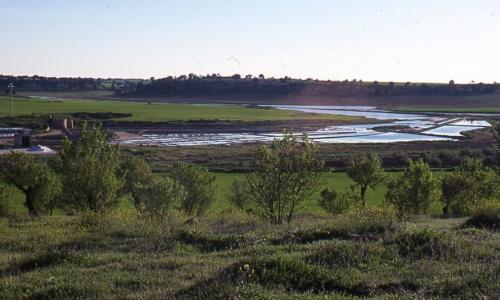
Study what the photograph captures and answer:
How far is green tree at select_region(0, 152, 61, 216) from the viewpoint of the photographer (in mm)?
27906

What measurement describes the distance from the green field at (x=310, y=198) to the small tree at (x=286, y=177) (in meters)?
6.95

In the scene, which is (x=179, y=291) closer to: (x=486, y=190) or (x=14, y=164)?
(x=14, y=164)

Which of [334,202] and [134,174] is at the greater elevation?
[134,174]

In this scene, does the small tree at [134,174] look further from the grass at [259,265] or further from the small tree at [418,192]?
the grass at [259,265]

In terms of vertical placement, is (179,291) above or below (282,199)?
above

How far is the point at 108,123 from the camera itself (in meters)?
95.7

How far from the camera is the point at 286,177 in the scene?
23188 mm

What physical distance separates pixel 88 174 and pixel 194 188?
768 cm

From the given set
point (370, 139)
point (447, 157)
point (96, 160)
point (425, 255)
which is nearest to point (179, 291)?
point (425, 255)

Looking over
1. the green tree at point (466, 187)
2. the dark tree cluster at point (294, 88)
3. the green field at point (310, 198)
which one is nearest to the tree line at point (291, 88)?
the dark tree cluster at point (294, 88)

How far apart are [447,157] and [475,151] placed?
401cm

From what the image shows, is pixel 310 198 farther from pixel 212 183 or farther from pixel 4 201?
pixel 4 201

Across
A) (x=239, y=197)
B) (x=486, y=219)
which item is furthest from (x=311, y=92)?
(x=486, y=219)

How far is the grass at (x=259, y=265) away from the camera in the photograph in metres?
7.30
